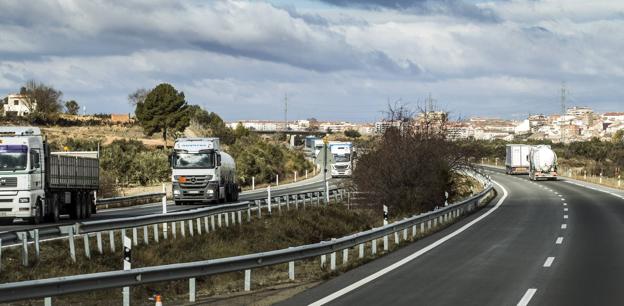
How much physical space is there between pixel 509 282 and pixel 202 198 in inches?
1122

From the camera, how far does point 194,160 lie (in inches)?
1646

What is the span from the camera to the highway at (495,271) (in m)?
12.7

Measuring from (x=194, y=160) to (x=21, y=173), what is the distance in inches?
605

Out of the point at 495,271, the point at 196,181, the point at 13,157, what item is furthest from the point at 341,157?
the point at 495,271

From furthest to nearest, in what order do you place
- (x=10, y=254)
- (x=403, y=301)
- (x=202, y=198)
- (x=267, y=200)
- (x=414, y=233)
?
(x=202, y=198)
(x=267, y=200)
(x=414, y=233)
(x=10, y=254)
(x=403, y=301)

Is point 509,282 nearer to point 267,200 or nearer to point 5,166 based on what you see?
point 5,166

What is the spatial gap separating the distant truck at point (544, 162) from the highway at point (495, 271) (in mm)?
52131

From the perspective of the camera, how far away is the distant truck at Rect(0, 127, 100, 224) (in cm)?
2652

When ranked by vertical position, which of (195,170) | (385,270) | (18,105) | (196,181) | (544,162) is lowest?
(385,270)

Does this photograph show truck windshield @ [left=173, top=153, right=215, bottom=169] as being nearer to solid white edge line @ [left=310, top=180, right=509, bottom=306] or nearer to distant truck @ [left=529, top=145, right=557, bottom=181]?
solid white edge line @ [left=310, top=180, right=509, bottom=306]

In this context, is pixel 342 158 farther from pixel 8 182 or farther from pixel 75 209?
pixel 8 182

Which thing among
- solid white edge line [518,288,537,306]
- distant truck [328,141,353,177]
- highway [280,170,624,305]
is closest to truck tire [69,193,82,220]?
highway [280,170,624,305]

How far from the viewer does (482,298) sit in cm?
1261

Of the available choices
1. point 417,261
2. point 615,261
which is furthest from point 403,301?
point 615,261
